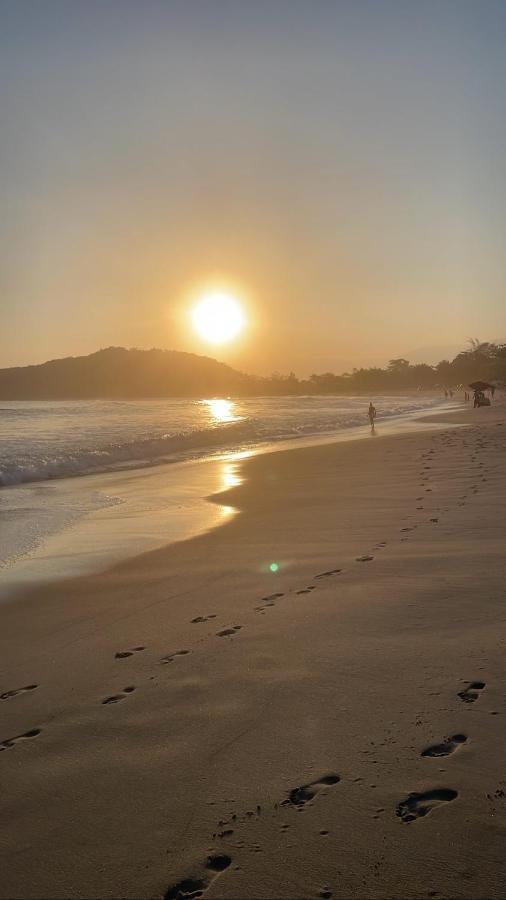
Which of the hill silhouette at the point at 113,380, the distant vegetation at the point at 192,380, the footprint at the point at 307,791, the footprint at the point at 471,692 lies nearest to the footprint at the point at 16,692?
the footprint at the point at 307,791

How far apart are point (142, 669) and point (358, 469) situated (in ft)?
40.5

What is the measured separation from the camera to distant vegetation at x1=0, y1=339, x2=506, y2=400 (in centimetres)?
14350

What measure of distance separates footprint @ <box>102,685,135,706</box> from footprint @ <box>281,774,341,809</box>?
1.50 m

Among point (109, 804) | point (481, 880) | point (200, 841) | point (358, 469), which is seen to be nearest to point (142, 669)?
point (109, 804)

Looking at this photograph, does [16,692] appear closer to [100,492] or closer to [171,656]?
[171,656]

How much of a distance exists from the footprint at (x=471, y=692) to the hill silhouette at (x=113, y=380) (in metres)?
168

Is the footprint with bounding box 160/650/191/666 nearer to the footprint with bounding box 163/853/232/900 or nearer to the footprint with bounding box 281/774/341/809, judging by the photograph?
the footprint with bounding box 281/774/341/809

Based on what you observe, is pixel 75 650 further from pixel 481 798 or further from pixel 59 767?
pixel 481 798

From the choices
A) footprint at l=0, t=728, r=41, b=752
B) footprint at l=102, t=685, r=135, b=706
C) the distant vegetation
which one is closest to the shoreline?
footprint at l=102, t=685, r=135, b=706

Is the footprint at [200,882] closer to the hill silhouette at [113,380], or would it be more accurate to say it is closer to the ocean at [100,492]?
the ocean at [100,492]

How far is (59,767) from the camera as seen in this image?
133 inches

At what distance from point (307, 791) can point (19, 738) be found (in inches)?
67.0

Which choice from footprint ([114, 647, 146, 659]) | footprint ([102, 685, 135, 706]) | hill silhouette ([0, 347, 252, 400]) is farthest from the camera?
hill silhouette ([0, 347, 252, 400])

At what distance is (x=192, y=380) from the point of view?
7402 inches
